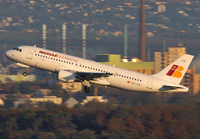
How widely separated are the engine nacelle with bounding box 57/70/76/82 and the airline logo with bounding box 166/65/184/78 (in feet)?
45.1

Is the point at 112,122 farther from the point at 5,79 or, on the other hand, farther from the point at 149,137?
the point at 5,79

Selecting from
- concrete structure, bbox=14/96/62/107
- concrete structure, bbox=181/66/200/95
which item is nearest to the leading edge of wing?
concrete structure, bbox=14/96/62/107

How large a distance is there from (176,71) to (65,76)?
15.7m

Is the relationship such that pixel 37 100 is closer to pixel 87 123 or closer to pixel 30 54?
pixel 87 123

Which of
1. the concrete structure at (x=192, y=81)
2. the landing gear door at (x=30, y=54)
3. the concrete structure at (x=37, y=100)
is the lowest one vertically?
the concrete structure at (x=37, y=100)

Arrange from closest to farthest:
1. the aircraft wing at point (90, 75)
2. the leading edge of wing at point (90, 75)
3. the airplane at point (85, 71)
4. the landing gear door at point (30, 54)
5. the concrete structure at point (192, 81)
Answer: the leading edge of wing at point (90, 75)
the aircraft wing at point (90, 75)
the airplane at point (85, 71)
the landing gear door at point (30, 54)
the concrete structure at point (192, 81)

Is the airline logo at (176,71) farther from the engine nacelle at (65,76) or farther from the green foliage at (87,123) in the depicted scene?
the green foliage at (87,123)

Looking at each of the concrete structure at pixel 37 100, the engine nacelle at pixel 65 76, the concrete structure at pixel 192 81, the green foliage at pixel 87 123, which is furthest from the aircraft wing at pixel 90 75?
the concrete structure at pixel 192 81

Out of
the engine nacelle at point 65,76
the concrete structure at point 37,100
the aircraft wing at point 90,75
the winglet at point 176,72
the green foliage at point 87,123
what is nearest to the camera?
the aircraft wing at point 90,75

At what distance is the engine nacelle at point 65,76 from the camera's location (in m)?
50.6

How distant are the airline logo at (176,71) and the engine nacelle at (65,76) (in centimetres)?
1373

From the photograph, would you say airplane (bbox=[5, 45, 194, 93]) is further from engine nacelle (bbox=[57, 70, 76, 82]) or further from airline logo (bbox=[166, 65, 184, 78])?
airline logo (bbox=[166, 65, 184, 78])

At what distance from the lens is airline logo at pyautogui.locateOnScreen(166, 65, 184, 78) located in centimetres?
5441

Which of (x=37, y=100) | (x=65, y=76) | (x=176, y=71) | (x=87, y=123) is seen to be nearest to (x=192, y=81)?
(x=37, y=100)
